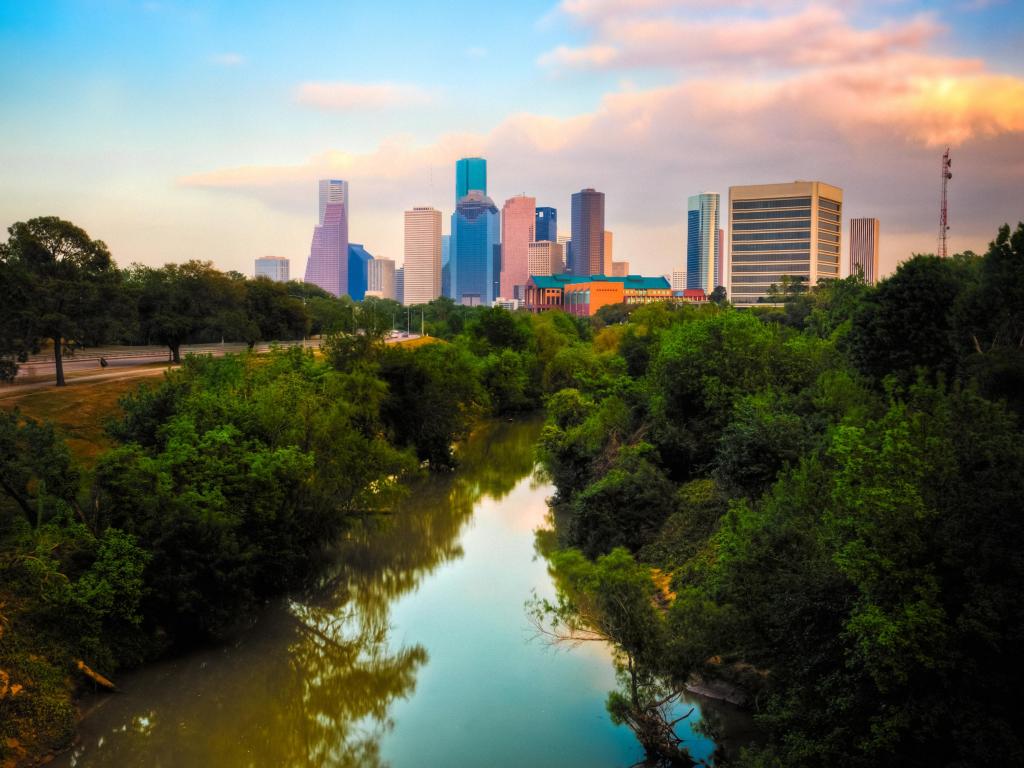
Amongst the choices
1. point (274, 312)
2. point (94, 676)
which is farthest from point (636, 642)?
point (274, 312)

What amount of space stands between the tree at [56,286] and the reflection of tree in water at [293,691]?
43.4 ft

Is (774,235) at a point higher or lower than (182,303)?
higher

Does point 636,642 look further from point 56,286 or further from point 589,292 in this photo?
point 589,292

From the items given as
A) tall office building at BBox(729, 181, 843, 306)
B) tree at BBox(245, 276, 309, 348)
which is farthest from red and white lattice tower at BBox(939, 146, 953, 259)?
tall office building at BBox(729, 181, 843, 306)

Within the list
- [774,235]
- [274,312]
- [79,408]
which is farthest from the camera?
[774,235]

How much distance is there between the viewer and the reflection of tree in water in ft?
50.9

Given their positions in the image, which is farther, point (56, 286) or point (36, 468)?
point (56, 286)

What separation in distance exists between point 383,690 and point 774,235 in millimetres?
133677

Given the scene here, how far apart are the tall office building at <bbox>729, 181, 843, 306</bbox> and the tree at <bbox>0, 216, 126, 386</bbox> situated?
387ft

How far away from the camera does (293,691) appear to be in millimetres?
17828

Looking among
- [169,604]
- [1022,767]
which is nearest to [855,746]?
[1022,767]

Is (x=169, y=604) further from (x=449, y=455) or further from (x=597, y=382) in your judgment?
(x=597, y=382)

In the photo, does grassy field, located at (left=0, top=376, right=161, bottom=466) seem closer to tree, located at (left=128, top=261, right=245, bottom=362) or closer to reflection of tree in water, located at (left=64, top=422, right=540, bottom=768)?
tree, located at (left=128, top=261, right=245, bottom=362)

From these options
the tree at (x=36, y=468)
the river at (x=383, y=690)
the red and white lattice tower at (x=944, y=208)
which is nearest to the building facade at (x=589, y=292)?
the red and white lattice tower at (x=944, y=208)
